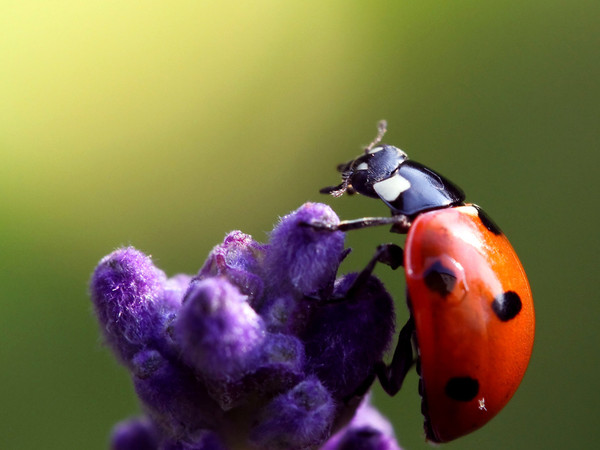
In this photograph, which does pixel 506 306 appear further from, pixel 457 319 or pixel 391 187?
pixel 391 187

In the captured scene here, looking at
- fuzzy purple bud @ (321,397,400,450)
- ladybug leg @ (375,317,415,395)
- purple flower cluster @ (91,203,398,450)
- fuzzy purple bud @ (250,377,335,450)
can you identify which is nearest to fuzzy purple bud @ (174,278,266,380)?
purple flower cluster @ (91,203,398,450)

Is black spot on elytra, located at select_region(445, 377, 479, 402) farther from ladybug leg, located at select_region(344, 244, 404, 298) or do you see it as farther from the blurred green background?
the blurred green background

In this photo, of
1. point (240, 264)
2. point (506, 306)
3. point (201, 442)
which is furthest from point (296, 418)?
point (506, 306)

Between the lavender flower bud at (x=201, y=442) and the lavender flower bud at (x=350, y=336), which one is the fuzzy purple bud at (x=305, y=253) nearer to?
the lavender flower bud at (x=350, y=336)

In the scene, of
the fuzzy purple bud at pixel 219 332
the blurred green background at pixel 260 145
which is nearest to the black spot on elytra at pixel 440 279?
the fuzzy purple bud at pixel 219 332

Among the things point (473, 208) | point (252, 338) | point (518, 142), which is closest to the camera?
point (252, 338)

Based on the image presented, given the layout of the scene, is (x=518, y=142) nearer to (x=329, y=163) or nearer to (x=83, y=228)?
(x=329, y=163)

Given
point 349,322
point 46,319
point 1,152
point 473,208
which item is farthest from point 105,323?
point 1,152
